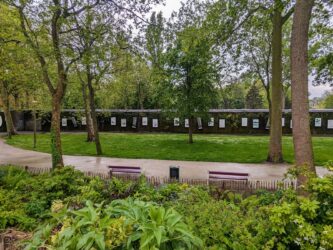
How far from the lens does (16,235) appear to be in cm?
414

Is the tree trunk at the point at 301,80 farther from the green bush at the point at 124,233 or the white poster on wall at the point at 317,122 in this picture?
the white poster on wall at the point at 317,122

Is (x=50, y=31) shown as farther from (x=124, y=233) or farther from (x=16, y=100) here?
(x=16, y=100)

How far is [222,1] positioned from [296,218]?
11.0 metres

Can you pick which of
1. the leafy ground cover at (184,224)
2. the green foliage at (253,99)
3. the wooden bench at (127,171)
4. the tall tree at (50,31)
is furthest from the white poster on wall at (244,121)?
the green foliage at (253,99)

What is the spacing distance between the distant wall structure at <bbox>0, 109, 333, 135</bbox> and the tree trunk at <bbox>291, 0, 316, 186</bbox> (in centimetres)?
1778

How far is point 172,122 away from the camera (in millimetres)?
30734

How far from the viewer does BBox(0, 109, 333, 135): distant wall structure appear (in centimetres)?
2742

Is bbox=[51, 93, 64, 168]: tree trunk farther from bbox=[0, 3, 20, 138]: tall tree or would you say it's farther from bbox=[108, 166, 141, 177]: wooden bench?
bbox=[0, 3, 20, 138]: tall tree

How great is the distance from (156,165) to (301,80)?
9111mm

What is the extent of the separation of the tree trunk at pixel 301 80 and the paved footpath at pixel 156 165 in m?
4.88

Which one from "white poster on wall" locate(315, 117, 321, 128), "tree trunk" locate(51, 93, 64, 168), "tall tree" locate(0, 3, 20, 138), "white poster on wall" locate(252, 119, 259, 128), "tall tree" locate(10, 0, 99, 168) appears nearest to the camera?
"tall tree" locate(10, 0, 99, 168)

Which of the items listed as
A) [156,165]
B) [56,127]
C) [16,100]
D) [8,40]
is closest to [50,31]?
[8,40]

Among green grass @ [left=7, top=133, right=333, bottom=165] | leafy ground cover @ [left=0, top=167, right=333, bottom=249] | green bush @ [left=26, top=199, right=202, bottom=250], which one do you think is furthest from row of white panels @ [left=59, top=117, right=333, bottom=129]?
green bush @ [left=26, top=199, right=202, bottom=250]

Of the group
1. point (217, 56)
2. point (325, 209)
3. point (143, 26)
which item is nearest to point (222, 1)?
point (217, 56)
